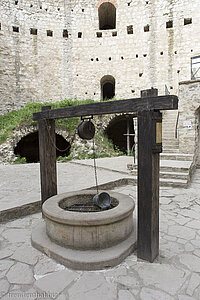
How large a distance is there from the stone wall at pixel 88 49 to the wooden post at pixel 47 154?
12.7 metres

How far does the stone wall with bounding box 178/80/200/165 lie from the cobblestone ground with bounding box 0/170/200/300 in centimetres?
507

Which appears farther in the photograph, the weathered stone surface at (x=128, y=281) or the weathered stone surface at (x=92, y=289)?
the weathered stone surface at (x=128, y=281)

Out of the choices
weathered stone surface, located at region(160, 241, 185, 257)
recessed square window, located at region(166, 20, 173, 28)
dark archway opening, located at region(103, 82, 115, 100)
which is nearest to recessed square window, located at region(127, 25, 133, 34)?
recessed square window, located at region(166, 20, 173, 28)

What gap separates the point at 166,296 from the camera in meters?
1.78

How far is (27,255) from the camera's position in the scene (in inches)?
96.3

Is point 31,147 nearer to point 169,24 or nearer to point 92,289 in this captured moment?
point 169,24

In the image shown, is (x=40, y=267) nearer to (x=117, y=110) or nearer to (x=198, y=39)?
(x=117, y=110)

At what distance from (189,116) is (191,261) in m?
6.22

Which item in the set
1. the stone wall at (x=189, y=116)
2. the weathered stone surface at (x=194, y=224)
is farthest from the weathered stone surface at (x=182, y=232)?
the stone wall at (x=189, y=116)

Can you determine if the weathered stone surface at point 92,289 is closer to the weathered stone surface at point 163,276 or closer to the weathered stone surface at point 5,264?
the weathered stone surface at point 163,276

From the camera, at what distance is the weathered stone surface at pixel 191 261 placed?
218cm

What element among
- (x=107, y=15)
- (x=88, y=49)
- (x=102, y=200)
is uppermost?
(x=107, y=15)

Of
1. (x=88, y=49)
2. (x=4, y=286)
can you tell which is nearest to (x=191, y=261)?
(x=4, y=286)

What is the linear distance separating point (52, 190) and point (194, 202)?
9.62 feet
